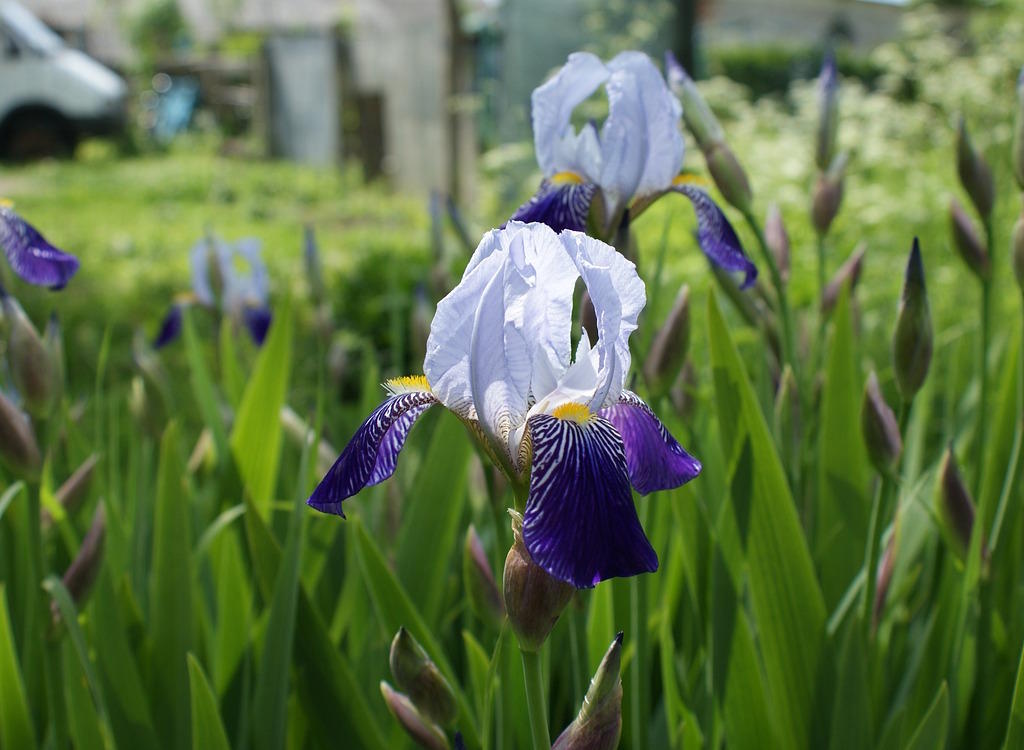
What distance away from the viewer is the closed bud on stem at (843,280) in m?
1.32

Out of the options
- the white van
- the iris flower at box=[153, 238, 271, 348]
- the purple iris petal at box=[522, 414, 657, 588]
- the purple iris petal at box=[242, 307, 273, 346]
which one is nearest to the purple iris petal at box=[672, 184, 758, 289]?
the purple iris petal at box=[522, 414, 657, 588]

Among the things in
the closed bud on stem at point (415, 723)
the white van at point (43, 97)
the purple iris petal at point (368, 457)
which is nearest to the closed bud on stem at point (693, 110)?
the purple iris petal at point (368, 457)

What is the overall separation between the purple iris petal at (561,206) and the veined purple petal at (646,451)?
33cm

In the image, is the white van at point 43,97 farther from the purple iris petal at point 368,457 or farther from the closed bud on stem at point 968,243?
the purple iris petal at point 368,457

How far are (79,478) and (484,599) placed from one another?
1.83ft

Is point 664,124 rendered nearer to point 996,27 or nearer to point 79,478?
point 79,478

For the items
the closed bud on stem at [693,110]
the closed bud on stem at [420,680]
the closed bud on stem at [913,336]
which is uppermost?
the closed bud on stem at [693,110]

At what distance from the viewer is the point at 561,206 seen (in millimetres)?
1022

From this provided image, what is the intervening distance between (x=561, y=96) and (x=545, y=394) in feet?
1.58

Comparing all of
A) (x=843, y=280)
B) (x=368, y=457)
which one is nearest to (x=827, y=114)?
(x=843, y=280)

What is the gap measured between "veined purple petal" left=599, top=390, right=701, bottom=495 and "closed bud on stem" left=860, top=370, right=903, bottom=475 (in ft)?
1.14

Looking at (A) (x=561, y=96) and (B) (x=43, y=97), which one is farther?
(B) (x=43, y=97)

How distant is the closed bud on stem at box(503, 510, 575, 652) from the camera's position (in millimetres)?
618

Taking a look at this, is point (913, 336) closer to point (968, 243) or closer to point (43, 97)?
point (968, 243)
